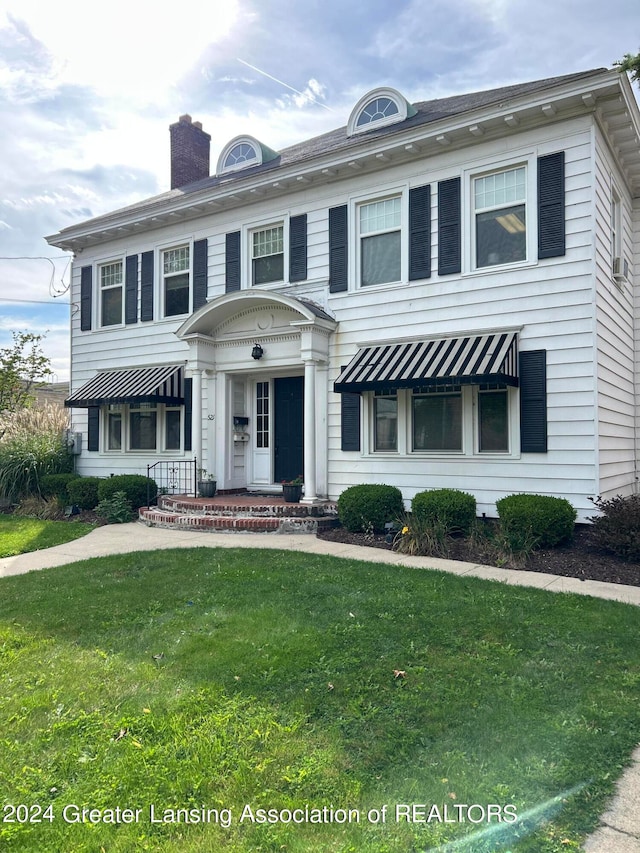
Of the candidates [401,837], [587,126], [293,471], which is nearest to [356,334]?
[293,471]

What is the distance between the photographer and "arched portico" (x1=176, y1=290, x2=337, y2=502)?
1116 centimetres

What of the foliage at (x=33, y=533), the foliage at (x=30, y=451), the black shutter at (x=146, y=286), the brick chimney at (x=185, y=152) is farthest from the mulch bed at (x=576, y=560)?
the brick chimney at (x=185, y=152)

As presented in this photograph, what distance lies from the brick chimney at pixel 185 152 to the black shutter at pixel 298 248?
547 cm

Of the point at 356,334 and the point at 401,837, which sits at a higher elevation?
the point at 356,334

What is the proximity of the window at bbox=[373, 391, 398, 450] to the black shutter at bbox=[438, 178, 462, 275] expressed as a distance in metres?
2.30

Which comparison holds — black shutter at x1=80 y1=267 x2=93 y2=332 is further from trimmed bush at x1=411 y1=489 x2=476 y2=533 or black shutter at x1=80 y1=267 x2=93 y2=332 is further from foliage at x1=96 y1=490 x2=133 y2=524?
trimmed bush at x1=411 y1=489 x2=476 y2=533

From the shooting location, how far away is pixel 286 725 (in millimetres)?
3344

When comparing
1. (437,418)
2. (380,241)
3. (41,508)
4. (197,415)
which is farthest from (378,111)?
(41,508)

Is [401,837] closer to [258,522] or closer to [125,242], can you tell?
[258,522]

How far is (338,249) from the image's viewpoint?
439 inches

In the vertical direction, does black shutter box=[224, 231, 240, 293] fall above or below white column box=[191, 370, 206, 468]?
above

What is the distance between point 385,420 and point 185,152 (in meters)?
9.85

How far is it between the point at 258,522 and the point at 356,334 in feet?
12.5

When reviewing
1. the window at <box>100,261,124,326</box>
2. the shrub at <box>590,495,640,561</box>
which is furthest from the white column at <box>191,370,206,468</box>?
the shrub at <box>590,495,640,561</box>
